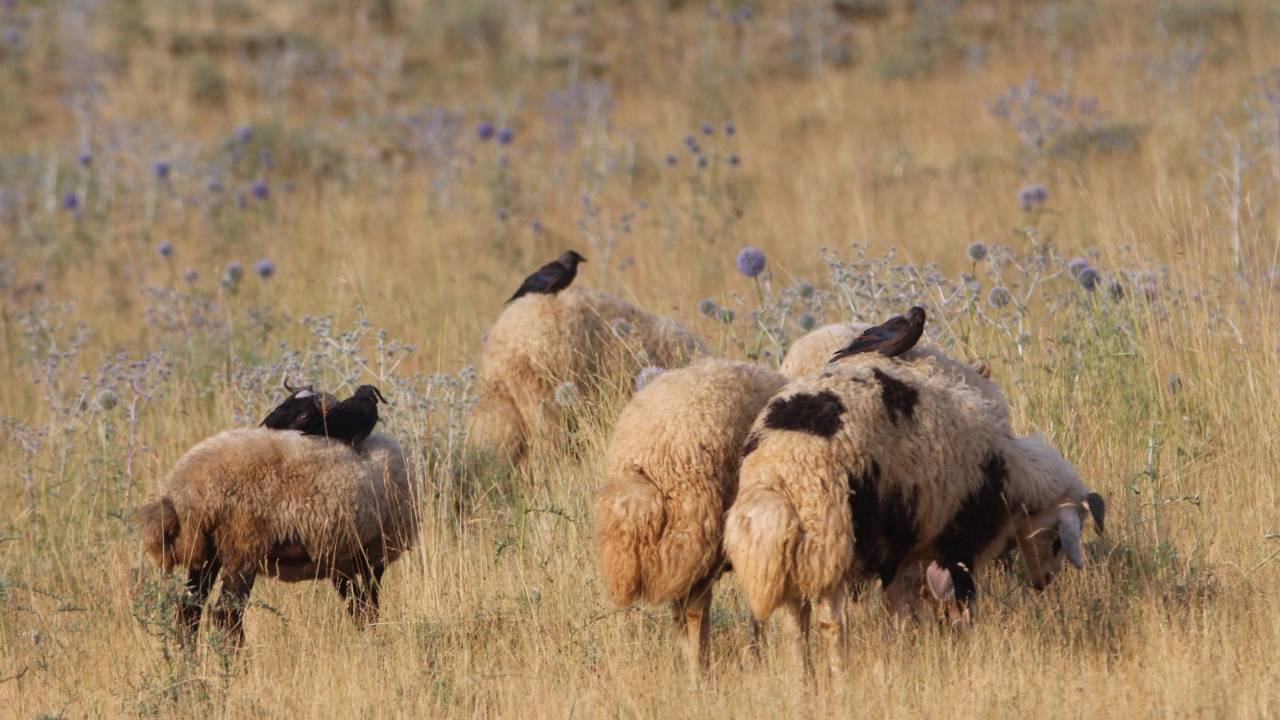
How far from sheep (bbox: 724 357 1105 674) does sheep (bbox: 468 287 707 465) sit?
7.37 feet

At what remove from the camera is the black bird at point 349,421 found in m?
6.45

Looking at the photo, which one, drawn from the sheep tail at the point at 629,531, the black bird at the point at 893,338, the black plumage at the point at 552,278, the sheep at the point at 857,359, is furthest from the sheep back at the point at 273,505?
the black bird at the point at 893,338

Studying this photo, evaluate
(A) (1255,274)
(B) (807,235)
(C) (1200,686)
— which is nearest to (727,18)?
(B) (807,235)

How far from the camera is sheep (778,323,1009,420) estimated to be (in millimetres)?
6230

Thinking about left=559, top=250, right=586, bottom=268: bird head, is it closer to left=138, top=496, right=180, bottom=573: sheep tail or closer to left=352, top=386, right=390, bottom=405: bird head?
left=352, top=386, right=390, bottom=405: bird head

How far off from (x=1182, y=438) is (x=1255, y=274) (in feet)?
8.31

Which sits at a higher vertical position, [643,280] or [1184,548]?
[643,280]

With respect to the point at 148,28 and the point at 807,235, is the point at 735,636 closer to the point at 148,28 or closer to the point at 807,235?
the point at 807,235

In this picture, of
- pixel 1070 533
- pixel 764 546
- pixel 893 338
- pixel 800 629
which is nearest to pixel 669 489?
pixel 764 546

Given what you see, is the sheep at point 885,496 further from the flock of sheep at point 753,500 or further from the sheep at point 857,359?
the sheep at point 857,359

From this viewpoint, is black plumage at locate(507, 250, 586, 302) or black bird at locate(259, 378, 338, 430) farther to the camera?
black plumage at locate(507, 250, 586, 302)

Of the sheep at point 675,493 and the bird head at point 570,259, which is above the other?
the bird head at point 570,259

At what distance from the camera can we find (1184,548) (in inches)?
262

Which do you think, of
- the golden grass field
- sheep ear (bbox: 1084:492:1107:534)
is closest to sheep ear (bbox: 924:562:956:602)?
the golden grass field
